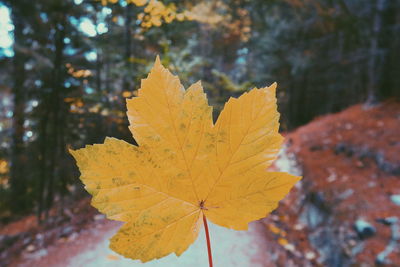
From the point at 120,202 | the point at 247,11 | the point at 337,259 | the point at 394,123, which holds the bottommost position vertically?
the point at 337,259

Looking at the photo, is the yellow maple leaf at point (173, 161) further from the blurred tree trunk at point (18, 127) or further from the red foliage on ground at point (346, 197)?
the blurred tree trunk at point (18, 127)

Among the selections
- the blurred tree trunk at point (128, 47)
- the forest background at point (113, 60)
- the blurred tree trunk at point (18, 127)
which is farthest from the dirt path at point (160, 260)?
the blurred tree trunk at point (128, 47)

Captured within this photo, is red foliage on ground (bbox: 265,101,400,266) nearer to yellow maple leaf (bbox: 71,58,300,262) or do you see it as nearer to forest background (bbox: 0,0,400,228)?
forest background (bbox: 0,0,400,228)

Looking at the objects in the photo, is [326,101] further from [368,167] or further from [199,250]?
[199,250]

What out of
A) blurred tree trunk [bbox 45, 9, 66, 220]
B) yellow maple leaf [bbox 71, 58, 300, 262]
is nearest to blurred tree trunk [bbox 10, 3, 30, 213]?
blurred tree trunk [bbox 45, 9, 66, 220]

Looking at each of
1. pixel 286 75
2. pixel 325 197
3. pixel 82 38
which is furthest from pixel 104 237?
pixel 286 75

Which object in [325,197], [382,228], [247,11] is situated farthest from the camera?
[247,11]
